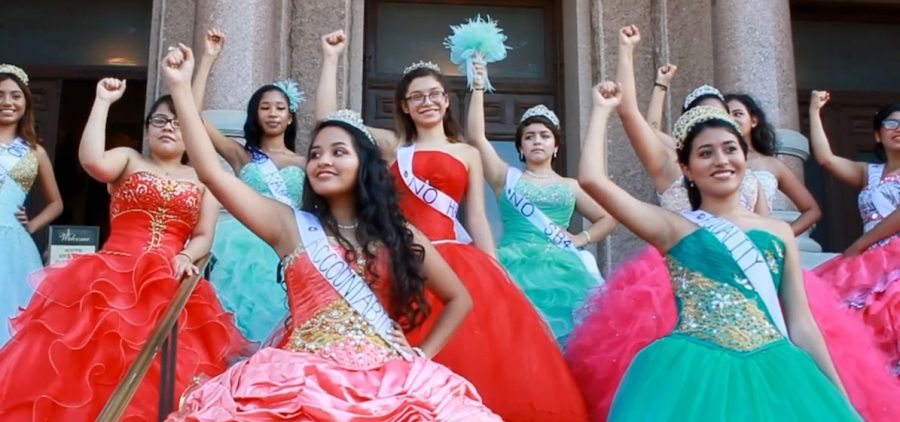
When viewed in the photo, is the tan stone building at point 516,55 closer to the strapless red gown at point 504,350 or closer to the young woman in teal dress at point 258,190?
the young woman in teal dress at point 258,190

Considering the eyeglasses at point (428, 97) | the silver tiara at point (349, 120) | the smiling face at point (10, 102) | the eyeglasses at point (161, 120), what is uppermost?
the smiling face at point (10, 102)

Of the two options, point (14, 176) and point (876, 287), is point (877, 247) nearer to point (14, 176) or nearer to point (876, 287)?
point (876, 287)

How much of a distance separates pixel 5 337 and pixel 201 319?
141cm

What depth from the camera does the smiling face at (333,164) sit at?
10.7ft

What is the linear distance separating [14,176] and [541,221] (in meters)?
2.94

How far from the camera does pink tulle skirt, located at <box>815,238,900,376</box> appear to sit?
4.79 m

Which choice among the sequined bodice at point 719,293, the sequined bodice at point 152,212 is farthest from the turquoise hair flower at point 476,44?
the sequined bodice at point 719,293

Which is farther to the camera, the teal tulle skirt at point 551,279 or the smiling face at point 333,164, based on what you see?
the teal tulle skirt at point 551,279

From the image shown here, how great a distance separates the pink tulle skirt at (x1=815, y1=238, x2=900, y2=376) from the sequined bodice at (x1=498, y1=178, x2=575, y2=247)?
56.6 inches

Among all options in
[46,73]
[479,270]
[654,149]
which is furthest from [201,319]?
[46,73]

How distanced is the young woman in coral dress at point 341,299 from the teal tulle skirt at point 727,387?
56cm

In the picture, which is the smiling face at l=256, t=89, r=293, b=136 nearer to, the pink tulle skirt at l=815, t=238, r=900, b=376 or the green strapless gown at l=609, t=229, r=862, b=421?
the green strapless gown at l=609, t=229, r=862, b=421

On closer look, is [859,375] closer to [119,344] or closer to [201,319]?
[201,319]

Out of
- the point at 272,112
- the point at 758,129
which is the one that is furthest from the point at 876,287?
the point at 272,112
